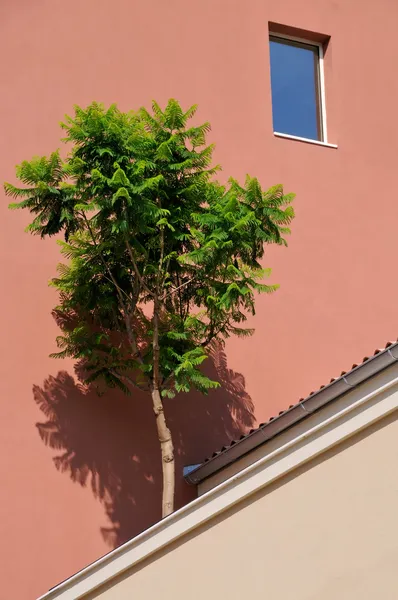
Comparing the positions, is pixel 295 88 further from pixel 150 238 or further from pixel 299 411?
pixel 299 411

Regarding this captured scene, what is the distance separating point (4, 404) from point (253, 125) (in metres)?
4.75

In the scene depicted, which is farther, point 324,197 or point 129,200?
point 324,197

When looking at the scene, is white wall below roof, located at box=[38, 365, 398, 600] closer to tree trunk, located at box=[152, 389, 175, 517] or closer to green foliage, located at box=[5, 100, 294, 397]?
tree trunk, located at box=[152, 389, 175, 517]

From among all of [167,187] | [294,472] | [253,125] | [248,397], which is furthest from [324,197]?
[294,472]

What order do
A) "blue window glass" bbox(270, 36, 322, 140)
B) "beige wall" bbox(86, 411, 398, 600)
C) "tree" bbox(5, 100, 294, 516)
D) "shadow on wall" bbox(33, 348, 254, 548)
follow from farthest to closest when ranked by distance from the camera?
"blue window glass" bbox(270, 36, 322, 140) → "shadow on wall" bbox(33, 348, 254, 548) → "tree" bbox(5, 100, 294, 516) → "beige wall" bbox(86, 411, 398, 600)

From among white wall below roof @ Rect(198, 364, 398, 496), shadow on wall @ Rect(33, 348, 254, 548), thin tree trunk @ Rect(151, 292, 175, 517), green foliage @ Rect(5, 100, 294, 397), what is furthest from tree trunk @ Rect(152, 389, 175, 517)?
shadow on wall @ Rect(33, 348, 254, 548)

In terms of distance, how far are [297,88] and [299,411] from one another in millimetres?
5610

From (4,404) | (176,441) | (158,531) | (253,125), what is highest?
(253,125)

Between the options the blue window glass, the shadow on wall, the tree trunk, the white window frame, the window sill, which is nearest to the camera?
the tree trunk

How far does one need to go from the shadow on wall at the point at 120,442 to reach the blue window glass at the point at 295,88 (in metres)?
4.07

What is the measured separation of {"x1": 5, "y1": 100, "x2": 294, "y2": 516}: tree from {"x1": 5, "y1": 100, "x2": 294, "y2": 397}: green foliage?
12mm

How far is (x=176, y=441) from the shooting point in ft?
33.0

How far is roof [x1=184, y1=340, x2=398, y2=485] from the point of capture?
24.2 feet

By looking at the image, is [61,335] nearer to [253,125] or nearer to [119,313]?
[119,313]
